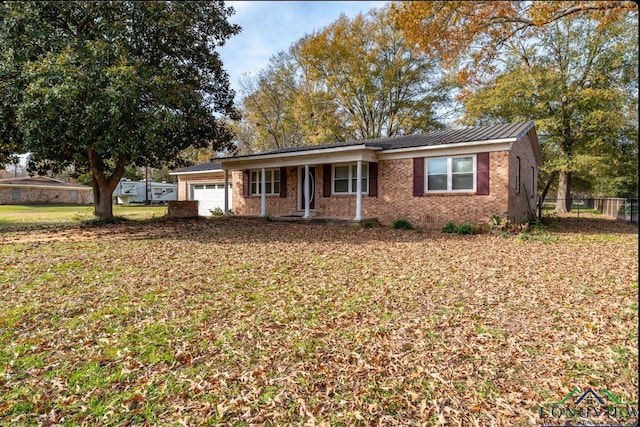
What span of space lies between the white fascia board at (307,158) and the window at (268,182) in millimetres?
699

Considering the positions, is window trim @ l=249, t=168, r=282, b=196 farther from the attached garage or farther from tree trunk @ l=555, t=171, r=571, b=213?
tree trunk @ l=555, t=171, r=571, b=213

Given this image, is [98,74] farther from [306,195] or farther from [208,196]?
[208,196]

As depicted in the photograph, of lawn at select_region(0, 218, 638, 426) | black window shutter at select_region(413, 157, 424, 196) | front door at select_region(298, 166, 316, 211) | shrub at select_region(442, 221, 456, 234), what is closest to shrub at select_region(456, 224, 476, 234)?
shrub at select_region(442, 221, 456, 234)

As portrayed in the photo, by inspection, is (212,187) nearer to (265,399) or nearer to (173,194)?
(265,399)

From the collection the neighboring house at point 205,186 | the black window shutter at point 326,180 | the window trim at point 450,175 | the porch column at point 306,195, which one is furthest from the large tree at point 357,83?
the window trim at point 450,175

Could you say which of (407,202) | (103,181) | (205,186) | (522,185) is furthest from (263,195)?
(522,185)

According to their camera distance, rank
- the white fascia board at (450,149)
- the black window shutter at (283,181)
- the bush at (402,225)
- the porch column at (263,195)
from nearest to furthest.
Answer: the white fascia board at (450,149) < the bush at (402,225) < the porch column at (263,195) < the black window shutter at (283,181)

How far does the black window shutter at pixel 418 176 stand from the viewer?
42.3 feet

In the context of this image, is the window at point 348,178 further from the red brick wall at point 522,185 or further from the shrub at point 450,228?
the red brick wall at point 522,185

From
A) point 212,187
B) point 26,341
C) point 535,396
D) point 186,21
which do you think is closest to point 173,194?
point 212,187

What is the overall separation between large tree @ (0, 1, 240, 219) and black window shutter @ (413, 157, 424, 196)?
790 centimetres

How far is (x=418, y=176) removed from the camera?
13.0 metres

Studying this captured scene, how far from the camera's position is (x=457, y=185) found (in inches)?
484

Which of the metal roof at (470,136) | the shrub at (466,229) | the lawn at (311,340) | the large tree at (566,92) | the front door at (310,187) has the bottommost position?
the lawn at (311,340)
